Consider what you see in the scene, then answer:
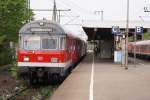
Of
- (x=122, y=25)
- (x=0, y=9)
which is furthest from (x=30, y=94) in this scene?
(x=122, y=25)

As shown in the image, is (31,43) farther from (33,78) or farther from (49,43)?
(33,78)

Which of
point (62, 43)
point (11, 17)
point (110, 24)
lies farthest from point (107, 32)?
point (62, 43)

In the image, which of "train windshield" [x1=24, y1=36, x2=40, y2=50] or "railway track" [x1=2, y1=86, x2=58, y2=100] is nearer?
"railway track" [x1=2, y1=86, x2=58, y2=100]

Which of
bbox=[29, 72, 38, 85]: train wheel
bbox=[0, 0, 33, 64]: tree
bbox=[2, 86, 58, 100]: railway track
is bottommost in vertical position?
bbox=[2, 86, 58, 100]: railway track

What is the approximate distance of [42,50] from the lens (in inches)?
902

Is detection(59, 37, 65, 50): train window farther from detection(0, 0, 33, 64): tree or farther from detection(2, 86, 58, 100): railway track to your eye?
detection(0, 0, 33, 64): tree

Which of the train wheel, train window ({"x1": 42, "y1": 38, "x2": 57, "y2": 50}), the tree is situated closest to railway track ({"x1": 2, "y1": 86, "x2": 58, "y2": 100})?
the train wheel

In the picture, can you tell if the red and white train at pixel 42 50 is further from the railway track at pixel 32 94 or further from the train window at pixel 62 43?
the railway track at pixel 32 94

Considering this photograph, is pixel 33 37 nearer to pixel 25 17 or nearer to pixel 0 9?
pixel 0 9

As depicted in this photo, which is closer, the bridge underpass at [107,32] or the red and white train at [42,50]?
the red and white train at [42,50]

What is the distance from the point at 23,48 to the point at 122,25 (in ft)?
87.0

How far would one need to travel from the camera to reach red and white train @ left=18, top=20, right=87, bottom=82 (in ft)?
74.1

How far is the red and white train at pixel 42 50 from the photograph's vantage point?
22.6 m

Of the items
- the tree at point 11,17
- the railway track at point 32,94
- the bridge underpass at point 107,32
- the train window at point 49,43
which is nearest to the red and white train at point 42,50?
the train window at point 49,43
